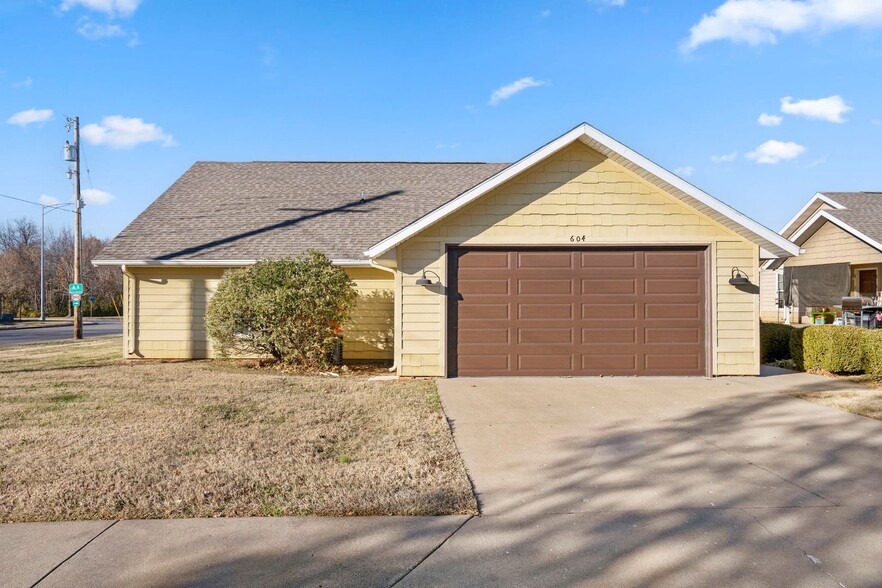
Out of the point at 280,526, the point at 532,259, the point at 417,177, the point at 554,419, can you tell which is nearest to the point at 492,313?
the point at 532,259

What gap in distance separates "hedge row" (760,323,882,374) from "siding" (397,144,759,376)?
5.14 feet

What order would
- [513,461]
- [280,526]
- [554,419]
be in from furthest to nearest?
[554,419], [513,461], [280,526]

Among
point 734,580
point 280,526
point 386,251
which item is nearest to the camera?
point 734,580

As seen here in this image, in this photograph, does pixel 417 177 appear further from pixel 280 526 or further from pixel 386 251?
pixel 280 526

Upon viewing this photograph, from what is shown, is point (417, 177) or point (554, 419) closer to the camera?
point (554, 419)

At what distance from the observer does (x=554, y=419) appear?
24.3 feet

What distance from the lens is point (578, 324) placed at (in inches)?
421

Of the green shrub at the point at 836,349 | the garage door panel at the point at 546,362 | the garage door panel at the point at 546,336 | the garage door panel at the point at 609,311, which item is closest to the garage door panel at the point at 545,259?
the garage door panel at the point at 609,311

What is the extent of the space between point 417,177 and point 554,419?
11.9m

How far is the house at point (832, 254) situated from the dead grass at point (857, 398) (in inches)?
330

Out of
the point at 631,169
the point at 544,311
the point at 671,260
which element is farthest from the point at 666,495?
the point at 631,169

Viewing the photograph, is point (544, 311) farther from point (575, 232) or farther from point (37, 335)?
point (37, 335)

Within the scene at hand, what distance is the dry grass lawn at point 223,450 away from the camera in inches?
173

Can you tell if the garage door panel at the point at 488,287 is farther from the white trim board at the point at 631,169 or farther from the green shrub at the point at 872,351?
the green shrub at the point at 872,351
